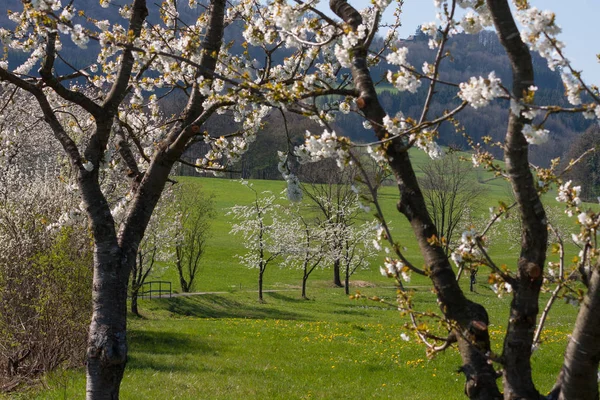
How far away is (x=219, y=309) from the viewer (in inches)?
1062

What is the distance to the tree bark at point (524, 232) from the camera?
2.13m

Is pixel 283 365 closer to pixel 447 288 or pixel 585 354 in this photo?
pixel 447 288

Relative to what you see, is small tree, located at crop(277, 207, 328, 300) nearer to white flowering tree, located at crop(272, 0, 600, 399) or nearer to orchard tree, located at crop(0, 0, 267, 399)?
orchard tree, located at crop(0, 0, 267, 399)

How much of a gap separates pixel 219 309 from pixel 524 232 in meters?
25.7

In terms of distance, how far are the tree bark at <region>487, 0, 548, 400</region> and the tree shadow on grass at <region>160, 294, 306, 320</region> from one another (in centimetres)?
2331

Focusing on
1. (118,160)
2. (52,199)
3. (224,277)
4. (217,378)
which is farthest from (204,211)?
(118,160)

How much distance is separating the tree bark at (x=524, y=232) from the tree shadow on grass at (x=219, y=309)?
23310mm

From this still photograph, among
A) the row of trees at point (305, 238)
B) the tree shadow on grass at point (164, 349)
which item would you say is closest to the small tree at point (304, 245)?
the row of trees at point (305, 238)

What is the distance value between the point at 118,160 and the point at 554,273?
3934 millimetres

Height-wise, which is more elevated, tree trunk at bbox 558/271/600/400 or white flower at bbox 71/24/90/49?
white flower at bbox 71/24/90/49

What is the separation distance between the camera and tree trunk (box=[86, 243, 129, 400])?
396 centimetres

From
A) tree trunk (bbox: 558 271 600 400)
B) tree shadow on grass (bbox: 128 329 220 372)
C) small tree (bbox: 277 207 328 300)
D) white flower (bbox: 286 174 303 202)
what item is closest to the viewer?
tree trunk (bbox: 558 271 600 400)

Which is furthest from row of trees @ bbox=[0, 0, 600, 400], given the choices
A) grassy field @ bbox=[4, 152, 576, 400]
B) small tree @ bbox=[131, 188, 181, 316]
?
small tree @ bbox=[131, 188, 181, 316]

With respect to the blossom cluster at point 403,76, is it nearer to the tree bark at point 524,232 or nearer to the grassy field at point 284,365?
the tree bark at point 524,232
